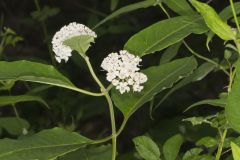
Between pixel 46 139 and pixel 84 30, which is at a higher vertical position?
pixel 84 30

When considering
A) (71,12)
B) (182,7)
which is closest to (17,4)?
(71,12)

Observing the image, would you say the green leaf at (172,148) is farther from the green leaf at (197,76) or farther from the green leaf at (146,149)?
the green leaf at (197,76)

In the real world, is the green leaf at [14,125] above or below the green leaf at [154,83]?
above

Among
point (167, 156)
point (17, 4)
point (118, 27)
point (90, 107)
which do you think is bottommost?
point (167, 156)

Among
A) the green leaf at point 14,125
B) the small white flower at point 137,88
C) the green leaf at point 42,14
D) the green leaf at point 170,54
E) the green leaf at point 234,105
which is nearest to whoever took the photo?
the green leaf at point 234,105

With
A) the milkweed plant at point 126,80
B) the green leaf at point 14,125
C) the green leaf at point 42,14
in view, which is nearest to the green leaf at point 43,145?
the milkweed plant at point 126,80

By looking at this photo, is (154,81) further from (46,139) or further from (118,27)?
(118,27)

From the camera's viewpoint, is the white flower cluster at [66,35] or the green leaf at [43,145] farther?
the white flower cluster at [66,35]

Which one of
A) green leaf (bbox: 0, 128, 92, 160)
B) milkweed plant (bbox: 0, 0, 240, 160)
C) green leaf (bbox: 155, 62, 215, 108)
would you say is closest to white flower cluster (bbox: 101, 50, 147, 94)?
milkweed plant (bbox: 0, 0, 240, 160)
